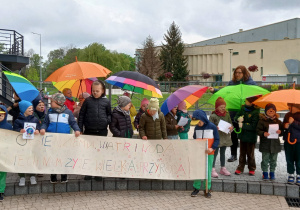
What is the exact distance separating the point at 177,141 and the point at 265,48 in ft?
203

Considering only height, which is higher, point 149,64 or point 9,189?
point 149,64

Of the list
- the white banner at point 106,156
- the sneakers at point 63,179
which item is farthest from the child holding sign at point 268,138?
the sneakers at point 63,179

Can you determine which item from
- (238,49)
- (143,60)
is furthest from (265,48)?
(143,60)

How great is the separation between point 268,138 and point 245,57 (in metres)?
63.2

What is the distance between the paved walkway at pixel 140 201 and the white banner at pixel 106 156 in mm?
375

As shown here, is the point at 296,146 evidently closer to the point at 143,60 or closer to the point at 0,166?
the point at 0,166

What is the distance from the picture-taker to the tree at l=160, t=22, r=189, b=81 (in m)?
63.3

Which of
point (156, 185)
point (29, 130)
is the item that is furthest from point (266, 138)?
point (29, 130)

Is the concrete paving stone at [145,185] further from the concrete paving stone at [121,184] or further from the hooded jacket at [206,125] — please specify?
the hooded jacket at [206,125]

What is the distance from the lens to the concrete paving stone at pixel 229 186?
5570 millimetres

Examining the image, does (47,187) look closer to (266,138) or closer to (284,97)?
(266,138)

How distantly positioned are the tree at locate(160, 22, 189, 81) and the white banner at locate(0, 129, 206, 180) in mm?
58300

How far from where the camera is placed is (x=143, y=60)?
57250 millimetres

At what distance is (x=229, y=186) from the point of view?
558cm
